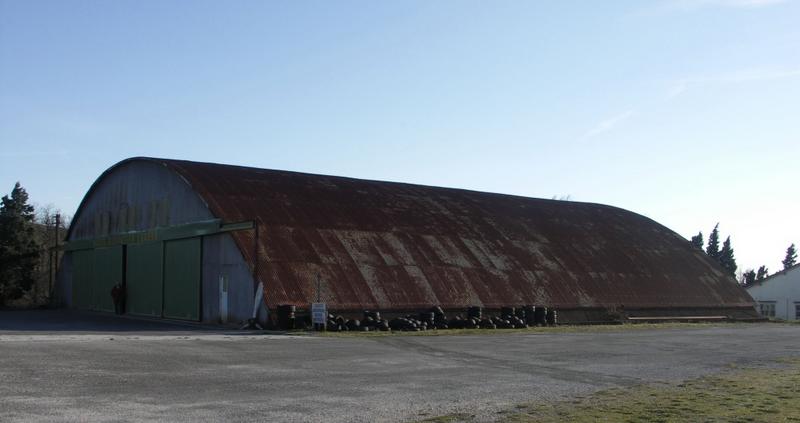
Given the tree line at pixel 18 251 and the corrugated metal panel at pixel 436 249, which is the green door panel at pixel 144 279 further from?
the tree line at pixel 18 251

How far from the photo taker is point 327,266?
1326 inches

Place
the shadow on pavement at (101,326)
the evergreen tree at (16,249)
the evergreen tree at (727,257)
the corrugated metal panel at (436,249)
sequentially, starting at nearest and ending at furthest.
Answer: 1. the shadow on pavement at (101,326)
2. the corrugated metal panel at (436,249)
3. the evergreen tree at (16,249)
4. the evergreen tree at (727,257)

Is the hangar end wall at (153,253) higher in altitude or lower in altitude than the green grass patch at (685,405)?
higher

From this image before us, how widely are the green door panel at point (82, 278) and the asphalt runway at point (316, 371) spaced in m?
16.9

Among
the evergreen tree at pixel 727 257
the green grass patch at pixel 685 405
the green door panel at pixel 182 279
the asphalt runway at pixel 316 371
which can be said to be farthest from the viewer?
the evergreen tree at pixel 727 257

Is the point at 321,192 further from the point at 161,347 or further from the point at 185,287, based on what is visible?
the point at 161,347

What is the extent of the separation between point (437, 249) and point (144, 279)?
45.3 ft

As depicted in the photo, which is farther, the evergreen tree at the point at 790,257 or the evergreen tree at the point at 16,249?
the evergreen tree at the point at 790,257

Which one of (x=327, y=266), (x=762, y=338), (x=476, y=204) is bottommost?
(x=762, y=338)

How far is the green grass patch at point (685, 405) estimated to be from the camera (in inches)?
435

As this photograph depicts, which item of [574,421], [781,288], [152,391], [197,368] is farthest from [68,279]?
[781,288]

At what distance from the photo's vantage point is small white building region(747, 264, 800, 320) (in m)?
65.9

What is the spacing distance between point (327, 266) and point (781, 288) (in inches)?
1888

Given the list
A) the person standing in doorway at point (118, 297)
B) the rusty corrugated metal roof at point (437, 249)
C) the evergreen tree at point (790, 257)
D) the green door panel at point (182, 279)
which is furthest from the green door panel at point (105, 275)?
the evergreen tree at point (790, 257)
